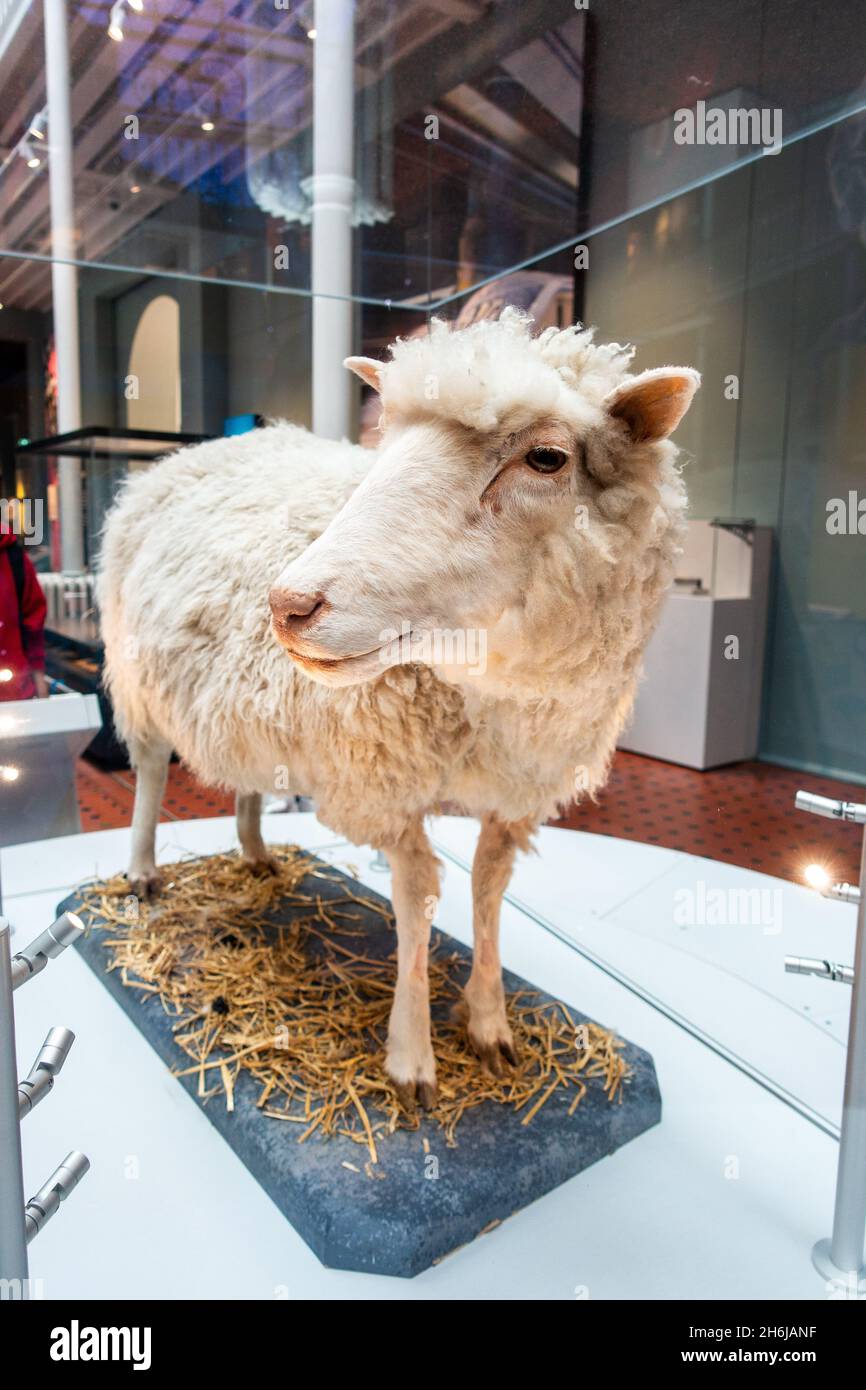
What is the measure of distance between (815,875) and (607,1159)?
2.22ft

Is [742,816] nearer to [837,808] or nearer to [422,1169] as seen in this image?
[837,808]

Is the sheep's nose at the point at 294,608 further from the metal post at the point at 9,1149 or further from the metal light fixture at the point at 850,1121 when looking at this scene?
the metal light fixture at the point at 850,1121

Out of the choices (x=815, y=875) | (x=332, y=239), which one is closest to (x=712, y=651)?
(x=815, y=875)

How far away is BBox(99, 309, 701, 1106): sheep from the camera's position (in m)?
1.01

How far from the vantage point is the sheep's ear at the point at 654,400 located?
3.24 ft

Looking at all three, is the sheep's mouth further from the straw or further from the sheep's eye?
the straw

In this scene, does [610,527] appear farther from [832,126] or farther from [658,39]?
[658,39]

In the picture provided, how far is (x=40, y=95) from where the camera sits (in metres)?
2.19

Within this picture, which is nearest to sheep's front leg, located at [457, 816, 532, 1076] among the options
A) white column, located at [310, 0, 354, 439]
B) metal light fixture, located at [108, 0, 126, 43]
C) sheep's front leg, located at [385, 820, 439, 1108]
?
sheep's front leg, located at [385, 820, 439, 1108]

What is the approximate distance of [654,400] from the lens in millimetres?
1028

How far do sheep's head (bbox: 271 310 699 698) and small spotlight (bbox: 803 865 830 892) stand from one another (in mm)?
852

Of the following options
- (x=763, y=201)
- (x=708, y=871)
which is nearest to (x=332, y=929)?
(x=708, y=871)

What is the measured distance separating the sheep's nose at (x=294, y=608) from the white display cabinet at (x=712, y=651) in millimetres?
883
